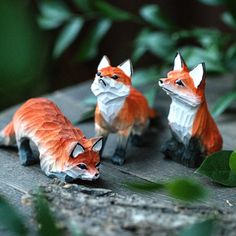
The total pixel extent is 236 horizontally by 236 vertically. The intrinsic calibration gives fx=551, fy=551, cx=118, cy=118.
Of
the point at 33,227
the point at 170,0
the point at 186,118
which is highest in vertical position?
the point at 170,0

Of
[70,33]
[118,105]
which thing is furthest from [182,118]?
[70,33]

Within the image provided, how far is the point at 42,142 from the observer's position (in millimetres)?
874

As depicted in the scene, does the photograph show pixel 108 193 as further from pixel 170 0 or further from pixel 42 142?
pixel 170 0

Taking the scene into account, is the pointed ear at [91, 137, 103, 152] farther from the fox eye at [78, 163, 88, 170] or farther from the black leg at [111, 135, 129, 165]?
the black leg at [111, 135, 129, 165]

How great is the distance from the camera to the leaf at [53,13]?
4.82 ft

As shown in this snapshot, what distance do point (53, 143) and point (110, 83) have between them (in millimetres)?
140

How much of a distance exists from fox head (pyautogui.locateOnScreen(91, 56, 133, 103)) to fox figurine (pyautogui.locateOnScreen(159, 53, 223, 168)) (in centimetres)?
7

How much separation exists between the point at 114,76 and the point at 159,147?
0.74 ft

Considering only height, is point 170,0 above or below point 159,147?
above

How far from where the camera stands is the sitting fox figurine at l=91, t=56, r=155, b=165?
91cm

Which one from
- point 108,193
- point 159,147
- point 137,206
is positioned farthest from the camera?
point 159,147

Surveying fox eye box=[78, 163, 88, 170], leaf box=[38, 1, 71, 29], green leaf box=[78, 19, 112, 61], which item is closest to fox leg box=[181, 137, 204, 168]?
fox eye box=[78, 163, 88, 170]

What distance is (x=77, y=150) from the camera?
82 centimetres

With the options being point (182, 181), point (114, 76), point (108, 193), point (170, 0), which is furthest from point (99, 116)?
point (170, 0)
